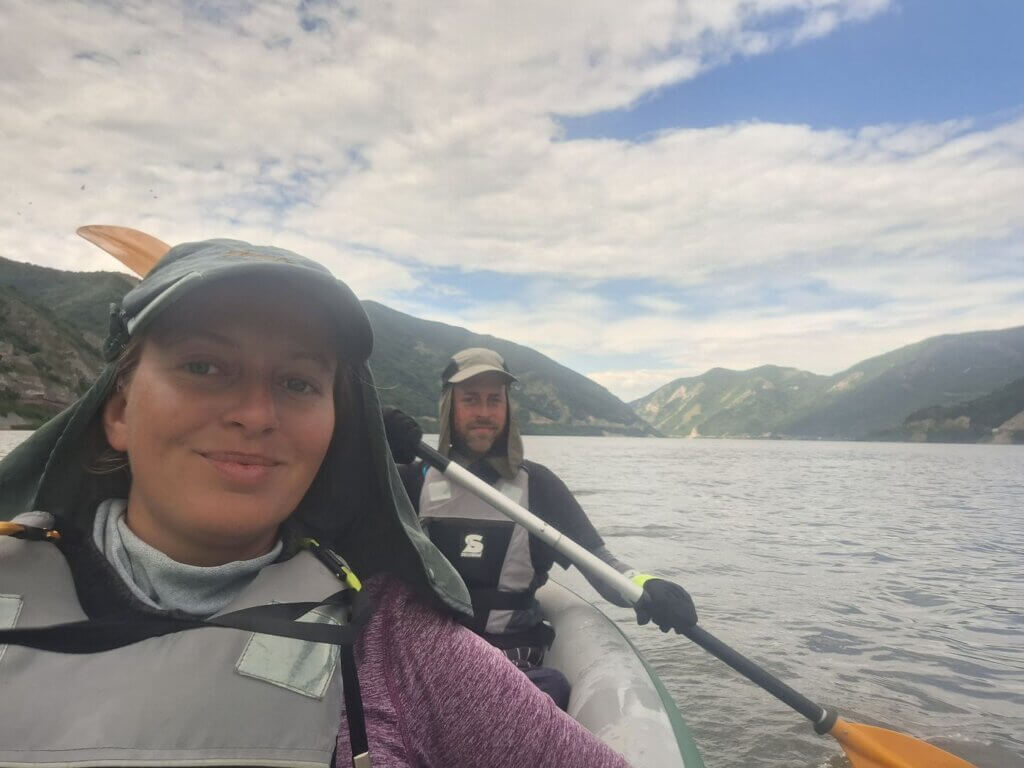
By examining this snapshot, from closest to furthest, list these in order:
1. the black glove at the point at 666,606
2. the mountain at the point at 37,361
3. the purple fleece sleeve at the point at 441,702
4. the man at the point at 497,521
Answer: the purple fleece sleeve at the point at 441,702 < the black glove at the point at 666,606 < the man at the point at 497,521 < the mountain at the point at 37,361

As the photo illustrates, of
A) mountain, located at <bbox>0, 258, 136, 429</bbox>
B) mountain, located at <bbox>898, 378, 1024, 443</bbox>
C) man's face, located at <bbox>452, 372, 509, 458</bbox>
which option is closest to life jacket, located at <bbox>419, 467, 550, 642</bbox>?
man's face, located at <bbox>452, 372, 509, 458</bbox>

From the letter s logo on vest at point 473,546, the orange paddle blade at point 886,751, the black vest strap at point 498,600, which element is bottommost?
the orange paddle blade at point 886,751

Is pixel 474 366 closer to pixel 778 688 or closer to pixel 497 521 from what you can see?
pixel 497 521

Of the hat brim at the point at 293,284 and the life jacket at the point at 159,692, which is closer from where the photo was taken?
the life jacket at the point at 159,692

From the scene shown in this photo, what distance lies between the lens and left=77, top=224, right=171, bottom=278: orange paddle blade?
2.45 meters

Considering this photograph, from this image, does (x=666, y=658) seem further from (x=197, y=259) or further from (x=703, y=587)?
(x=197, y=259)

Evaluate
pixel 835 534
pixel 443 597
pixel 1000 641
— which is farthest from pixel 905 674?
pixel 835 534

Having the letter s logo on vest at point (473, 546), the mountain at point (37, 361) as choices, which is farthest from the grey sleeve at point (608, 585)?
the mountain at point (37, 361)

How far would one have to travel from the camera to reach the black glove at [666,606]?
402 centimetres

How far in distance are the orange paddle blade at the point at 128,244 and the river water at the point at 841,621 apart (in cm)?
504

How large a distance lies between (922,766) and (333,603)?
169 inches

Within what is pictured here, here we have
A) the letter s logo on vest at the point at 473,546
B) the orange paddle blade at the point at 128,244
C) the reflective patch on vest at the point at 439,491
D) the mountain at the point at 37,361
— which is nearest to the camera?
the orange paddle blade at the point at 128,244

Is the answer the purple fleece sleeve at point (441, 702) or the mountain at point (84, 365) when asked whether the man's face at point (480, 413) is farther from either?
the purple fleece sleeve at point (441, 702)

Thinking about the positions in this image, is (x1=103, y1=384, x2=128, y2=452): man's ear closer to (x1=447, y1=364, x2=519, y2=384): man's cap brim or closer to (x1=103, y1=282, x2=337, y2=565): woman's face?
(x1=103, y1=282, x2=337, y2=565): woman's face
